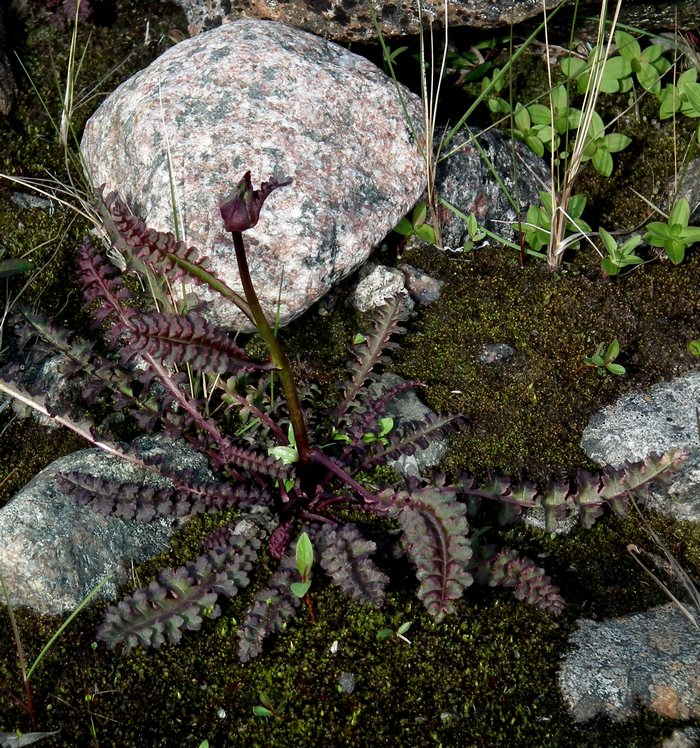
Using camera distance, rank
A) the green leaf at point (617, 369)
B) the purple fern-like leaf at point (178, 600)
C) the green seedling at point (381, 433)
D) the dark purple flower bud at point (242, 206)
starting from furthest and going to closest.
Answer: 1. the green leaf at point (617, 369)
2. the green seedling at point (381, 433)
3. the purple fern-like leaf at point (178, 600)
4. the dark purple flower bud at point (242, 206)

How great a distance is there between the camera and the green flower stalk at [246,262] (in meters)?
2.18

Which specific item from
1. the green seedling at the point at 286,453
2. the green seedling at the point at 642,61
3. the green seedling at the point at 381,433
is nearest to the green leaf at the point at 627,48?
the green seedling at the point at 642,61

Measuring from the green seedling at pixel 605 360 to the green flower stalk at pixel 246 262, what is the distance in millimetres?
1334

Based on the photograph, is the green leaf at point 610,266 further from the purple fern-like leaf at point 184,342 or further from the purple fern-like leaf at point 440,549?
the purple fern-like leaf at point 184,342

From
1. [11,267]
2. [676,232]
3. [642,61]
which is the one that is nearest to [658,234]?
[676,232]

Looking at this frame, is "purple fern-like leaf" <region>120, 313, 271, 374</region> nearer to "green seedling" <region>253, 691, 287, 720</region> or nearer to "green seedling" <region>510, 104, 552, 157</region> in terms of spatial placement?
"green seedling" <region>253, 691, 287, 720</region>

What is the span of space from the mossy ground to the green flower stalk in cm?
57

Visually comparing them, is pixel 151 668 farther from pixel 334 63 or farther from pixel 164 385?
pixel 334 63

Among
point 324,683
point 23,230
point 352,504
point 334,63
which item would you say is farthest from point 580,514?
point 23,230

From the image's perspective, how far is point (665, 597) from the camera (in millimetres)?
2957

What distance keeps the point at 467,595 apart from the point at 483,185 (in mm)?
2082

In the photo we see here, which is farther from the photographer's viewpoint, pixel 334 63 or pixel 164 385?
pixel 334 63

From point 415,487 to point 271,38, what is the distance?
2307 millimetres

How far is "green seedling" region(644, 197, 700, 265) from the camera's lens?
374 centimetres
